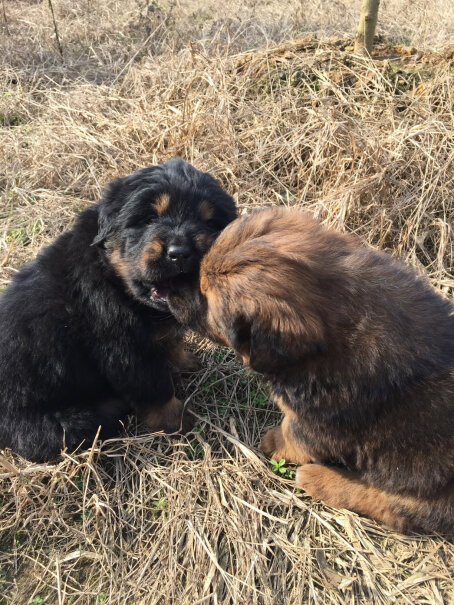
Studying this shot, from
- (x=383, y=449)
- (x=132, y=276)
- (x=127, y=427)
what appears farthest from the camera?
(x=127, y=427)

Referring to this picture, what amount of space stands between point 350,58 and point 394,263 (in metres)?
3.45

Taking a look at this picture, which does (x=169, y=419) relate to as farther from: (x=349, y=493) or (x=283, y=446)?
(x=349, y=493)

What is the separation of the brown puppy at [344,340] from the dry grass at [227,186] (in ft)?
2.04

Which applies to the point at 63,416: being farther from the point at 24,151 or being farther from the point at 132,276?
the point at 24,151

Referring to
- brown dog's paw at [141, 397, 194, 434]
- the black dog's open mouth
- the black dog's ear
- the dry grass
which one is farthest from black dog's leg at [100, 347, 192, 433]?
the black dog's ear

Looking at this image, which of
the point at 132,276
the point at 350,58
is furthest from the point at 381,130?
the point at 132,276

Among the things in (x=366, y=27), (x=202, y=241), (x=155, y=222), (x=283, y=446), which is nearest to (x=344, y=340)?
(x=202, y=241)

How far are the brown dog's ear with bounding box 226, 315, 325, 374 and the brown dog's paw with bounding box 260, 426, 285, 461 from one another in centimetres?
98

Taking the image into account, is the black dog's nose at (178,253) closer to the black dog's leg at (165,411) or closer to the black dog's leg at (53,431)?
the black dog's leg at (165,411)

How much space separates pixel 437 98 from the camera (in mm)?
4695

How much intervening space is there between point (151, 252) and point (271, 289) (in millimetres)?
956

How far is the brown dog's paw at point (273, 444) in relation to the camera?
Result: 310 centimetres

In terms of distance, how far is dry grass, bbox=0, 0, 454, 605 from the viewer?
2.67m

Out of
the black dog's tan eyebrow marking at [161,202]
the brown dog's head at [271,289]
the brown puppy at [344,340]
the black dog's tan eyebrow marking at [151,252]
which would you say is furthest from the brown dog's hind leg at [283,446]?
the black dog's tan eyebrow marking at [161,202]
